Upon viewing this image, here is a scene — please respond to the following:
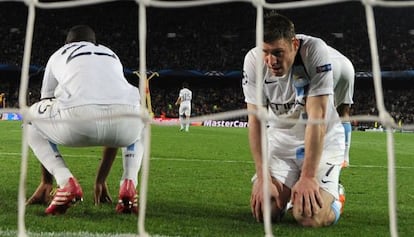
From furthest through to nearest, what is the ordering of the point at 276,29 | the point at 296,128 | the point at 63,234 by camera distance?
the point at 296,128, the point at 276,29, the point at 63,234

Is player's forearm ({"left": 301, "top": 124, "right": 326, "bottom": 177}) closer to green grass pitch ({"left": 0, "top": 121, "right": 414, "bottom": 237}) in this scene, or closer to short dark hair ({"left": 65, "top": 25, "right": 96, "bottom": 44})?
green grass pitch ({"left": 0, "top": 121, "right": 414, "bottom": 237})

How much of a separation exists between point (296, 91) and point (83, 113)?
0.98 metres

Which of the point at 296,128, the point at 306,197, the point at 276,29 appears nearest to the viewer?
the point at 276,29

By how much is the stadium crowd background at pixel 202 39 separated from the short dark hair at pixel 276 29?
65.4 ft

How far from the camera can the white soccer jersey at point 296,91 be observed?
2.67 meters

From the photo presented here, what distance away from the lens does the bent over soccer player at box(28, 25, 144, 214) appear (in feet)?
8.38

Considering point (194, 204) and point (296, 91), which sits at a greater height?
point (296, 91)

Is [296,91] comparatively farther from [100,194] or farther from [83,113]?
[100,194]

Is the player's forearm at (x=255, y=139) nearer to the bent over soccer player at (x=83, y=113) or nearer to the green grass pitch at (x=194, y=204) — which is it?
the green grass pitch at (x=194, y=204)

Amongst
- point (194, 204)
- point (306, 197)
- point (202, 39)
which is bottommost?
point (194, 204)

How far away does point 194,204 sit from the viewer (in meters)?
3.10

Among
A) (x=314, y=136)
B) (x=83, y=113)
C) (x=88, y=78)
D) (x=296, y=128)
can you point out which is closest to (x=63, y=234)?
(x=83, y=113)

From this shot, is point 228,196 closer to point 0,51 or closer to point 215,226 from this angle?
point 215,226

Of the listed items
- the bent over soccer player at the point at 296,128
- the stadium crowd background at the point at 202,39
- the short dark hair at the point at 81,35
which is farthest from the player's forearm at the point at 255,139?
the stadium crowd background at the point at 202,39
